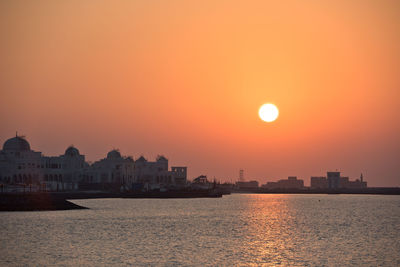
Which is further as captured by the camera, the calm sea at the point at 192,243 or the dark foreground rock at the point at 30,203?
the dark foreground rock at the point at 30,203

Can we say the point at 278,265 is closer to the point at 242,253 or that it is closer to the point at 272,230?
the point at 242,253

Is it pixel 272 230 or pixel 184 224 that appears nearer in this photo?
pixel 272 230

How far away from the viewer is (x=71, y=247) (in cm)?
7069

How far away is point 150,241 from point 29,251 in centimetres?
1642

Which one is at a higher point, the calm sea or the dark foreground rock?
the dark foreground rock

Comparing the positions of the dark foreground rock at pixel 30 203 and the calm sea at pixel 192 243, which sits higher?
the dark foreground rock at pixel 30 203

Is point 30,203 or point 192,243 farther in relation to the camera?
point 30,203

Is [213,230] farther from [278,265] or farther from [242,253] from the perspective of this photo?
[278,265]

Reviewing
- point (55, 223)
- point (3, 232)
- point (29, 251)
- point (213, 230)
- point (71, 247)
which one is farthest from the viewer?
point (55, 223)

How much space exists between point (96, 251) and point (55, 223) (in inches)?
1476

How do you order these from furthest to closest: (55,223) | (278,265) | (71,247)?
(55,223)
(71,247)
(278,265)

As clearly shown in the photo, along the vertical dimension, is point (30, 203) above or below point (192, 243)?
above

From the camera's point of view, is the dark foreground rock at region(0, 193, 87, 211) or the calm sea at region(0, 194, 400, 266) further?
the dark foreground rock at region(0, 193, 87, 211)

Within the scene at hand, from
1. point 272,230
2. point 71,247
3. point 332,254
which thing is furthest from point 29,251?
point 272,230
